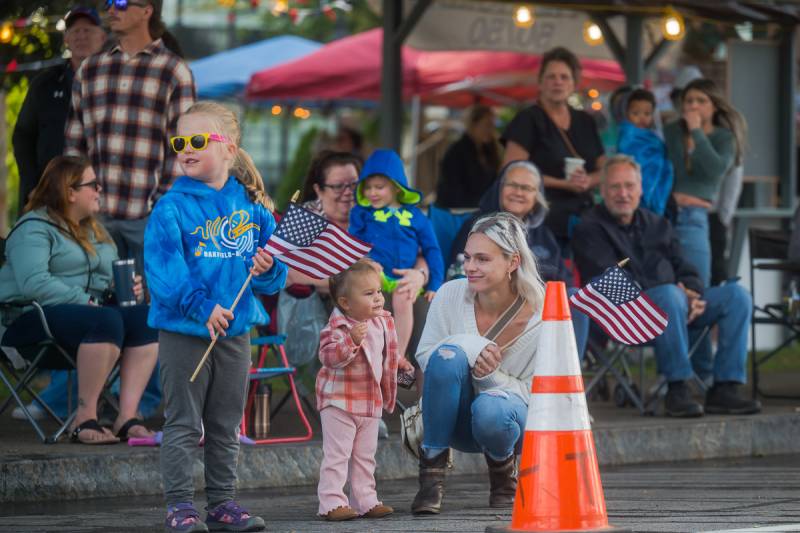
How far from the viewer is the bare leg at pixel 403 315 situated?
9.16 meters

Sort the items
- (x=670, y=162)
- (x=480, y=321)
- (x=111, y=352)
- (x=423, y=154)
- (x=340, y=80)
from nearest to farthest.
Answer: (x=480, y=321)
(x=111, y=352)
(x=670, y=162)
(x=340, y=80)
(x=423, y=154)

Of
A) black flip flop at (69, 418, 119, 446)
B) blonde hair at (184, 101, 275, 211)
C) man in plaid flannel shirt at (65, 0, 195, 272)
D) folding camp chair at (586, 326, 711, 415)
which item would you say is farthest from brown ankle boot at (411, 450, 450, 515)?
folding camp chair at (586, 326, 711, 415)

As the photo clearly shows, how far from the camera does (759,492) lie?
25.6 ft

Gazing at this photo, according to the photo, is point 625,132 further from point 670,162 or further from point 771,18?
point 771,18

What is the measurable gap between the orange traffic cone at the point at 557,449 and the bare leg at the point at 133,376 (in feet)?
10.5

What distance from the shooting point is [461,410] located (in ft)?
23.3

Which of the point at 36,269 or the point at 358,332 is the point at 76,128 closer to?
the point at 36,269

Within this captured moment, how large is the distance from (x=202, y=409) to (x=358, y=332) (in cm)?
76

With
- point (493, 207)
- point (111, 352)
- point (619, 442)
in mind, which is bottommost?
point (619, 442)

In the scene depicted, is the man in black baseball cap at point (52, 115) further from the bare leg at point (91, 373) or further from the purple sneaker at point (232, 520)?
the purple sneaker at point (232, 520)

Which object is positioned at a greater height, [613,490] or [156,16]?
[156,16]

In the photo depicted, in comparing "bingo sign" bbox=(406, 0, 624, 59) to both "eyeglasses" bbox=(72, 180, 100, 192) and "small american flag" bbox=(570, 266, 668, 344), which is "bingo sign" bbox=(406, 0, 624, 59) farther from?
"small american flag" bbox=(570, 266, 668, 344)

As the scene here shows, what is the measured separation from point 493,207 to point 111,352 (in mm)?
2593

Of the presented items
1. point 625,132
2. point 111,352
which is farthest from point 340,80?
point 111,352
